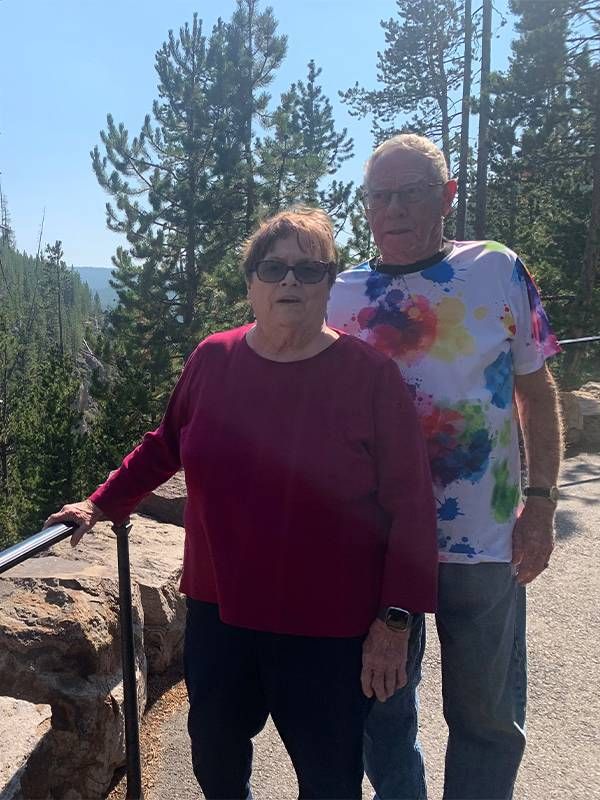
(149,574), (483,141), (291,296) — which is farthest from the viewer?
(483,141)

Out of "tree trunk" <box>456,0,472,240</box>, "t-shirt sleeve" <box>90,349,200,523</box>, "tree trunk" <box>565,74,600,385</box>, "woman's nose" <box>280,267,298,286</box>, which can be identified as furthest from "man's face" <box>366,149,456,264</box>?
"tree trunk" <box>456,0,472,240</box>

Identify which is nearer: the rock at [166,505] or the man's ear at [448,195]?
the man's ear at [448,195]

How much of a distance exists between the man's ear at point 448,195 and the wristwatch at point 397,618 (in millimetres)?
935

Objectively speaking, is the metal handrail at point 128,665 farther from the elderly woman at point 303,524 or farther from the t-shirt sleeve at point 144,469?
the elderly woman at point 303,524

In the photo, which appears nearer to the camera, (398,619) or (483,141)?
(398,619)

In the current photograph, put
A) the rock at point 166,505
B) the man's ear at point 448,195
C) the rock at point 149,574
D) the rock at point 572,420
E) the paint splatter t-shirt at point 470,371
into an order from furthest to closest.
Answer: the rock at point 572,420 < the rock at point 166,505 < the rock at point 149,574 < the man's ear at point 448,195 < the paint splatter t-shirt at point 470,371

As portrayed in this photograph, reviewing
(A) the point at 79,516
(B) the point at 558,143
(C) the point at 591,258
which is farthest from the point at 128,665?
(B) the point at 558,143

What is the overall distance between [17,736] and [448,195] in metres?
1.69

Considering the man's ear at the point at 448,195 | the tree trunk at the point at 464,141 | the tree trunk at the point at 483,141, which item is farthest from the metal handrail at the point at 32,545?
the tree trunk at the point at 464,141

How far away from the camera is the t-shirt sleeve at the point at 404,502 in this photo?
1.32 metres

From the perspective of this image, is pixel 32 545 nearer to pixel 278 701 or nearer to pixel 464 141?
pixel 278 701

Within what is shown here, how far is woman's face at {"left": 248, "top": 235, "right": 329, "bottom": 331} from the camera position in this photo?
4.66 feet

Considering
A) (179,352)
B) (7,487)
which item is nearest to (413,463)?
(179,352)

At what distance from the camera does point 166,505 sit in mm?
3969
